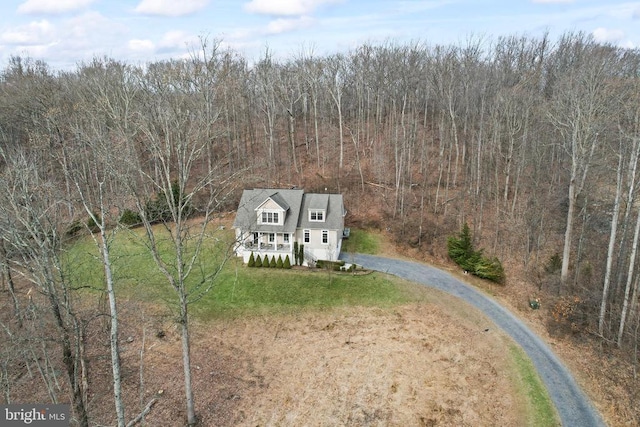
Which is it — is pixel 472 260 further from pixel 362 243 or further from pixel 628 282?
pixel 628 282

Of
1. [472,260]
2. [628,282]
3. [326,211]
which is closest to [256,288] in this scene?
[326,211]

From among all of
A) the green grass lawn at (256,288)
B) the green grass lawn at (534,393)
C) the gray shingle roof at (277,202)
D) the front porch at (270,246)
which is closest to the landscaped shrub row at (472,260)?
the green grass lawn at (256,288)

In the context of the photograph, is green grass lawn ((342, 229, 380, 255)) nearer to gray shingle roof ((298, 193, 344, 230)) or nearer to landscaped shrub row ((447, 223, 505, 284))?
gray shingle roof ((298, 193, 344, 230))

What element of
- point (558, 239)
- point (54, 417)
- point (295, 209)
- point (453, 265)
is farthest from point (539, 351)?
point (54, 417)

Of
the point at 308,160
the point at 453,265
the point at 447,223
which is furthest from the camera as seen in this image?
the point at 308,160

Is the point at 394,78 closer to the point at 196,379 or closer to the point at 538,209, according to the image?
the point at 538,209

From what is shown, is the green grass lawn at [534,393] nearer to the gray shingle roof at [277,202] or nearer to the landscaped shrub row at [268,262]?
the landscaped shrub row at [268,262]
